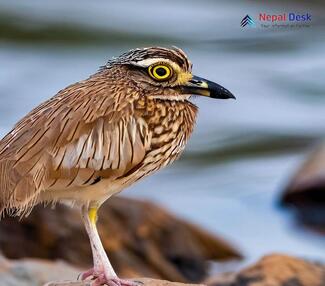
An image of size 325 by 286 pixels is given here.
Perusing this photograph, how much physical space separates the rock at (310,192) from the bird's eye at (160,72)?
18.1ft

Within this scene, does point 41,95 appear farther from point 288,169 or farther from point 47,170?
point 47,170

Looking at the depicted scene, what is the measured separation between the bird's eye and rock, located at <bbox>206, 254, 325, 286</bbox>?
185cm

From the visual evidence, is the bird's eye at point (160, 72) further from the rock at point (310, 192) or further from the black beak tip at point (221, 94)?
the rock at point (310, 192)

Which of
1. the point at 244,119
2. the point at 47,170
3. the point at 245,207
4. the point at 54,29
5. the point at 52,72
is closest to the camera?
the point at 47,170

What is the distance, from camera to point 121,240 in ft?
36.0

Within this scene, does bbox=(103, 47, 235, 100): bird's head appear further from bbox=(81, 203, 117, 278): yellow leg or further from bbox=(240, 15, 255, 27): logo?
bbox=(240, 15, 255, 27): logo

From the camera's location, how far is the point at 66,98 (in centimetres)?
748

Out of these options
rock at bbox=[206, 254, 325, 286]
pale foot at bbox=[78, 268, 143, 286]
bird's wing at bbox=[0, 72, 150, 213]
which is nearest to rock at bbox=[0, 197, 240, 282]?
rock at bbox=[206, 254, 325, 286]

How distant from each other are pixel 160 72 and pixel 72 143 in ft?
2.03

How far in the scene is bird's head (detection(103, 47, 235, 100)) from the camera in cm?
760

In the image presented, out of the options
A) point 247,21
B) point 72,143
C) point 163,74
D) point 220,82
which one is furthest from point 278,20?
point 72,143

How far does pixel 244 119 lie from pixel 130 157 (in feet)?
26.3

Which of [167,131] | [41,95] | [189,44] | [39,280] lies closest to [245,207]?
[41,95]

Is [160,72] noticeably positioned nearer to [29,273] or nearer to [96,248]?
[96,248]
